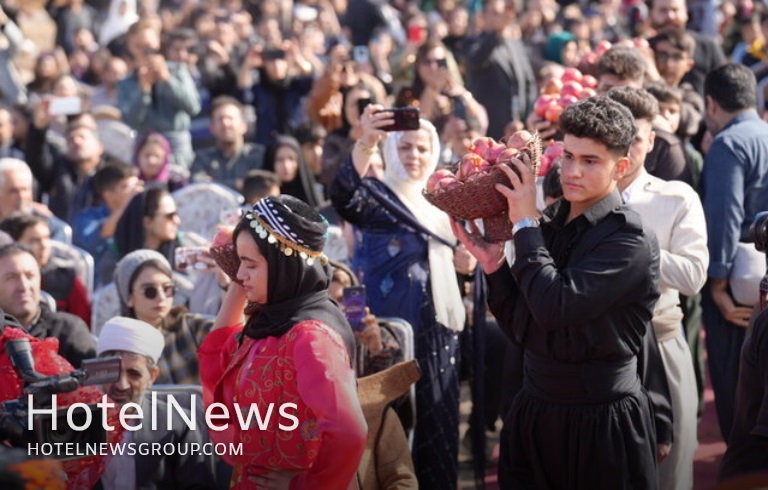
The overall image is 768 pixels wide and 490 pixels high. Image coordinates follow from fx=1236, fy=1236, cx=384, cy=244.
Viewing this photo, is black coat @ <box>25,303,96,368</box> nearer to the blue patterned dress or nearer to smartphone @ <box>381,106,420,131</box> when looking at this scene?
the blue patterned dress

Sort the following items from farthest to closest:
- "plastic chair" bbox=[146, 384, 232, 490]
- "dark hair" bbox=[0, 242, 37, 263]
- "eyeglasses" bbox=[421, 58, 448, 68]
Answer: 1. "eyeglasses" bbox=[421, 58, 448, 68]
2. "dark hair" bbox=[0, 242, 37, 263]
3. "plastic chair" bbox=[146, 384, 232, 490]

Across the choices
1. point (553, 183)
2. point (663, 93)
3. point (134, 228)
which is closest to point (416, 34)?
point (134, 228)

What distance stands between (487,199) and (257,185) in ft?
13.2

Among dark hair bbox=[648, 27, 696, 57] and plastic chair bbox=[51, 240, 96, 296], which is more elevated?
dark hair bbox=[648, 27, 696, 57]

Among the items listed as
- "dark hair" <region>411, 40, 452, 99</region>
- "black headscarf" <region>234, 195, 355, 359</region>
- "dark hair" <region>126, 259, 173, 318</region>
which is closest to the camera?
"black headscarf" <region>234, 195, 355, 359</region>

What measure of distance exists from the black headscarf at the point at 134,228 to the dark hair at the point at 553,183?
3.22m

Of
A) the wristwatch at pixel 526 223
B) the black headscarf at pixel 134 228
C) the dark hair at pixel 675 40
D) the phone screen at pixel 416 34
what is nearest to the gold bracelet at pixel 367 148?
the wristwatch at pixel 526 223

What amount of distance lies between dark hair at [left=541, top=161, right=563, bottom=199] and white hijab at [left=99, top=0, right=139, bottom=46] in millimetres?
10354

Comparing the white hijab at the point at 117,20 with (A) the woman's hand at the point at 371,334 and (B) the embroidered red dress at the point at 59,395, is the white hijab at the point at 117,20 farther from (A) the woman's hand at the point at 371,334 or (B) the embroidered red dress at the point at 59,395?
(B) the embroidered red dress at the point at 59,395

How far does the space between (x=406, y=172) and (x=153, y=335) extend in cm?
145

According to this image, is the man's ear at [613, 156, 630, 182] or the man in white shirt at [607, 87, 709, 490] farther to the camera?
the man in white shirt at [607, 87, 709, 490]

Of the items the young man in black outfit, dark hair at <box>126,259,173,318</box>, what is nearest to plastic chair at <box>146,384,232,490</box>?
dark hair at <box>126,259,173,318</box>

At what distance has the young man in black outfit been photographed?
3.70 m

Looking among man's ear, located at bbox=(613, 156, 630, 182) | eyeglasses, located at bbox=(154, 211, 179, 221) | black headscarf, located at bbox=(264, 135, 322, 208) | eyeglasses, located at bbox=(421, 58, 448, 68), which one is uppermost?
man's ear, located at bbox=(613, 156, 630, 182)
